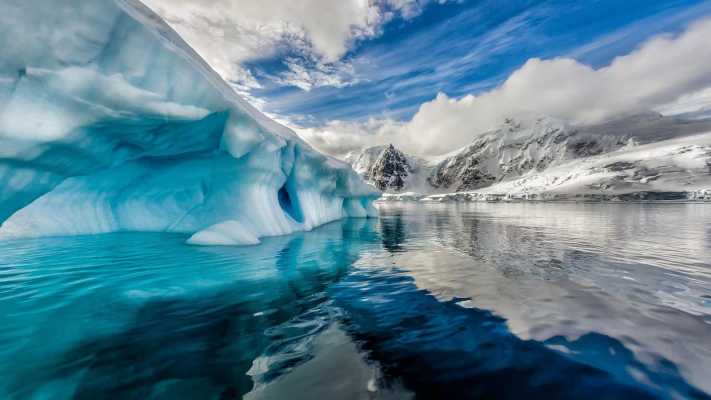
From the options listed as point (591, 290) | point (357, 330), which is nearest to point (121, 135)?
point (357, 330)

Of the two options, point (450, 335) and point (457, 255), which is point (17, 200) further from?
point (457, 255)

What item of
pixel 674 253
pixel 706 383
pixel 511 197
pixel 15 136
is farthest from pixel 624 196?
pixel 15 136

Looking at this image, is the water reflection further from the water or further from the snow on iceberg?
the snow on iceberg

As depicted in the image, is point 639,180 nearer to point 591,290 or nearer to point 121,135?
point 591,290

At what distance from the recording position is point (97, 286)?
227 inches

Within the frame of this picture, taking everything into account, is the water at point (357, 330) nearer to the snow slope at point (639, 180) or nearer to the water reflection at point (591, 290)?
the water reflection at point (591, 290)

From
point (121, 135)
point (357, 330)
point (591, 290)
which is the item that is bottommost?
point (591, 290)

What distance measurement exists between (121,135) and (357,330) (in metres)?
8.26

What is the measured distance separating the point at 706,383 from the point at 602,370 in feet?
2.51

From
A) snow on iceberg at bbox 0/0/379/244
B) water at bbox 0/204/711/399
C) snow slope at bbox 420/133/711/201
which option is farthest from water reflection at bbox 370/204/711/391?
snow slope at bbox 420/133/711/201

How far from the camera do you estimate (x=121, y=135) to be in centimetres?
762

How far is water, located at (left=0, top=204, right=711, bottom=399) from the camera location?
2.62 m

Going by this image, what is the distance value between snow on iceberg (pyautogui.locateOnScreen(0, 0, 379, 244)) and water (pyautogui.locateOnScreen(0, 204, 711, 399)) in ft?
10.0

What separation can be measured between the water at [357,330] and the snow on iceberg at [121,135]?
3.06 metres
